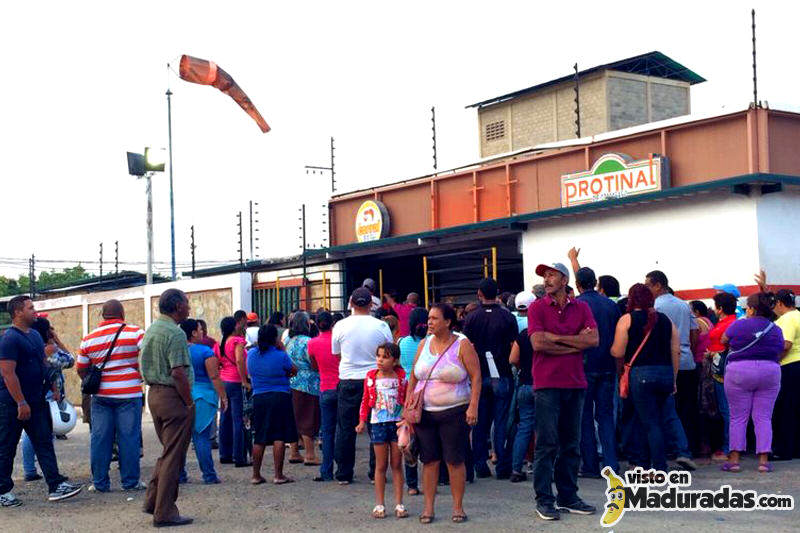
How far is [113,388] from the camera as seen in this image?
34.2 feet

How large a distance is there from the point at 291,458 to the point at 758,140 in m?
8.18

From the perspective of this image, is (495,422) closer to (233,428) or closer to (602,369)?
(602,369)

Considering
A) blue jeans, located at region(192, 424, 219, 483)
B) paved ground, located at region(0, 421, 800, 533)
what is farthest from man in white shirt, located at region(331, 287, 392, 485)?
blue jeans, located at region(192, 424, 219, 483)

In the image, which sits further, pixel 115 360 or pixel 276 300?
pixel 276 300

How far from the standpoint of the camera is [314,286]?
75.2 ft

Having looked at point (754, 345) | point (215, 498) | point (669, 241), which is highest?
point (669, 241)

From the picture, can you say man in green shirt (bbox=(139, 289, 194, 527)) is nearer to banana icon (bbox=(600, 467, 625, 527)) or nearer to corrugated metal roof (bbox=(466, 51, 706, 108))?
banana icon (bbox=(600, 467, 625, 527))

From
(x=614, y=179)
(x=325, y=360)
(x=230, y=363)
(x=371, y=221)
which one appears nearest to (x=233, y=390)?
(x=230, y=363)

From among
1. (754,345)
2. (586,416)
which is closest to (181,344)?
(586,416)

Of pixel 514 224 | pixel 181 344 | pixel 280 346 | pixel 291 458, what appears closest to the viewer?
pixel 181 344

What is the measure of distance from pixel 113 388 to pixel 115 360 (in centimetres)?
29

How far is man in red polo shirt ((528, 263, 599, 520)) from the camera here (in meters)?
8.27

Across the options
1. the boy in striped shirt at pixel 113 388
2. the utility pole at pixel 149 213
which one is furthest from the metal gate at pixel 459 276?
the boy in striped shirt at pixel 113 388

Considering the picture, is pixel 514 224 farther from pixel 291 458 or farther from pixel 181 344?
pixel 181 344
